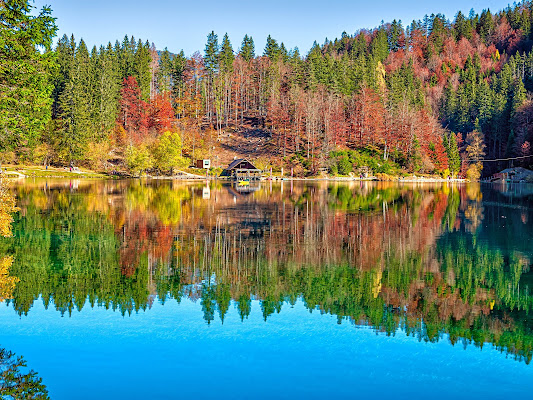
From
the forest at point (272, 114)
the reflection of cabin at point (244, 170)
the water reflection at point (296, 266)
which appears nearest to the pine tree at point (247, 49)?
the forest at point (272, 114)

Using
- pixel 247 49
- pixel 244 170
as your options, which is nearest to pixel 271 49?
pixel 247 49

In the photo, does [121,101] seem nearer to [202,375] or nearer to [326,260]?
[326,260]

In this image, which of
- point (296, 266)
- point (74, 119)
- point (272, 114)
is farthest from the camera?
point (272, 114)

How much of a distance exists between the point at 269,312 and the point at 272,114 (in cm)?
10402

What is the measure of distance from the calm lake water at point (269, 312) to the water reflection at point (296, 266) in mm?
88

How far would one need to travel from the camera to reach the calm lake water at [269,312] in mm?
10172

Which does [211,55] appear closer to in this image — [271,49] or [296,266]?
[271,49]

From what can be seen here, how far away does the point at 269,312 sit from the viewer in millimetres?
14492

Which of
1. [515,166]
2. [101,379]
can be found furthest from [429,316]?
[515,166]

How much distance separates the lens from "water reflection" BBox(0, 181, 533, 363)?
14516 millimetres

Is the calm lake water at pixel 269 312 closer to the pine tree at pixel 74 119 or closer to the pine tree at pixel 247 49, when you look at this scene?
the pine tree at pixel 74 119

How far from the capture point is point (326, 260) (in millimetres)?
20875

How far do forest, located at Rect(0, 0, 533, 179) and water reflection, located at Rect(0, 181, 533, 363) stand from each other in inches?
2386

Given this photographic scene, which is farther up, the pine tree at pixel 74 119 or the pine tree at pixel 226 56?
the pine tree at pixel 226 56
